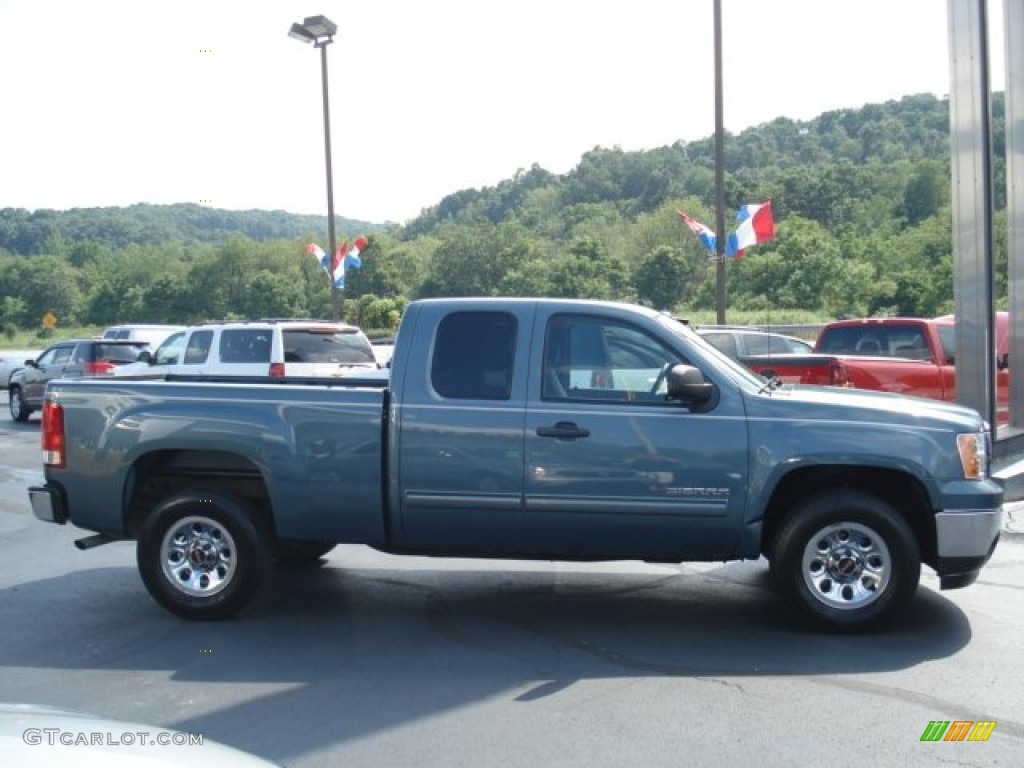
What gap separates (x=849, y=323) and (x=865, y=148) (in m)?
93.6

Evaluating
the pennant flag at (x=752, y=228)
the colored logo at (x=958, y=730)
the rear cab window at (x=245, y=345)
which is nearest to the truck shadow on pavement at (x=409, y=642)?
the colored logo at (x=958, y=730)

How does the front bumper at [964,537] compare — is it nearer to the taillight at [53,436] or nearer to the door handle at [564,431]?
the door handle at [564,431]

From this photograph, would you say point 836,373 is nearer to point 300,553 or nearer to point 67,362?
point 300,553

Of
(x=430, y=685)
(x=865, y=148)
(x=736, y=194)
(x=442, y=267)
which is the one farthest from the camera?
(x=865, y=148)

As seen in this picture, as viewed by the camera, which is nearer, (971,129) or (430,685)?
(430,685)

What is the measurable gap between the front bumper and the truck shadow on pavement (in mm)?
435

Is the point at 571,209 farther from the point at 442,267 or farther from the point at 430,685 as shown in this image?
the point at 430,685

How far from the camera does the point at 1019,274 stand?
43.0 feet

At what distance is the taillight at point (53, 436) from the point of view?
735 cm

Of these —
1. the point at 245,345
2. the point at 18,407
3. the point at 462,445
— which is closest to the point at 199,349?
the point at 245,345

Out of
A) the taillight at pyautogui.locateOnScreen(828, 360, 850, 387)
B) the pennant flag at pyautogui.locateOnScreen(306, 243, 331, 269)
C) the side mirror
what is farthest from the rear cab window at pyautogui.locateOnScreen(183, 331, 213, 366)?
the side mirror

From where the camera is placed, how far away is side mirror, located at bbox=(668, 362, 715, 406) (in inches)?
257

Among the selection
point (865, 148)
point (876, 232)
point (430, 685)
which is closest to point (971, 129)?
point (430, 685)

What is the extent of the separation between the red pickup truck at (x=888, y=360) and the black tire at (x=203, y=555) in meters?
6.98
